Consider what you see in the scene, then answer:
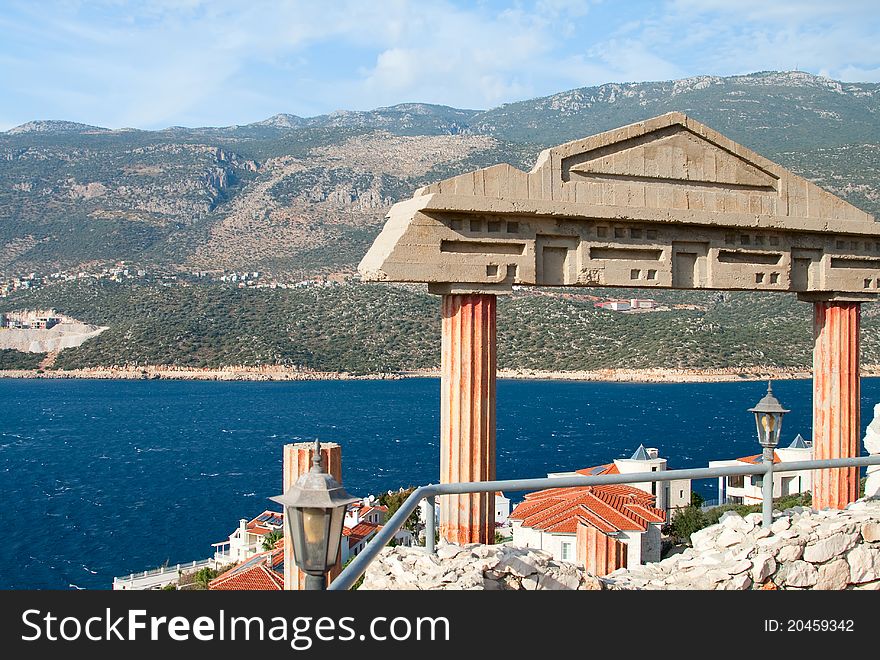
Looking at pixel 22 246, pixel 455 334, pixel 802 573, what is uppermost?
pixel 22 246

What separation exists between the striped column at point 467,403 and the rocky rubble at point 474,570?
127 cm

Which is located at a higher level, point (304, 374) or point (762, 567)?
point (762, 567)

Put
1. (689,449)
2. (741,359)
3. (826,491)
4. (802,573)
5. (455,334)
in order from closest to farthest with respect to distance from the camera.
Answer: (802,573)
(455,334)
(826,491)
(689,449)
(741,359)

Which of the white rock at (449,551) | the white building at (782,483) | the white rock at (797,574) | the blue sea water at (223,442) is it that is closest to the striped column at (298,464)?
the white rock at (449,551)

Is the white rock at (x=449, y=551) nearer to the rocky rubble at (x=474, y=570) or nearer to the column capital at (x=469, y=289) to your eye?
the rocky rubble at (x=474, y=570)

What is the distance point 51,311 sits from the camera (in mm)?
108312

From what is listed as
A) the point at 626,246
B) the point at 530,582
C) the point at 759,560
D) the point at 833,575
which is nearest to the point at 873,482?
the point at 833,575

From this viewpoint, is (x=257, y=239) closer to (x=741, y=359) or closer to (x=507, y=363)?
(x=507, y=363)

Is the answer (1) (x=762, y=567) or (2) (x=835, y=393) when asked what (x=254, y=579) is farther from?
(1) (x=762, y=567)

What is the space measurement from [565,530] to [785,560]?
27.1 ft

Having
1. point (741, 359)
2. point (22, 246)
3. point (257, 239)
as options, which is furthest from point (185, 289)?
point (741, 359)

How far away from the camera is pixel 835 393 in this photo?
8.80 metres
